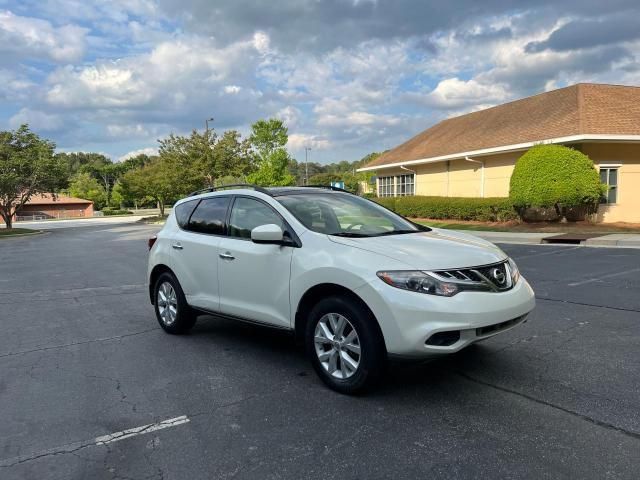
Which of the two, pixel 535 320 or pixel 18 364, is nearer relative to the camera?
pixel 18 364

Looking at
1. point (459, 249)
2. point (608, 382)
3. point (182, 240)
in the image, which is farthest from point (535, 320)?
point (182, 240)

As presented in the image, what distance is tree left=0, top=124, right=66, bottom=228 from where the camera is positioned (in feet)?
110

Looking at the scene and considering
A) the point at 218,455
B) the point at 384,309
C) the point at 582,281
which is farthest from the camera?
the point at 582,281

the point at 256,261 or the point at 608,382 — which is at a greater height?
the point at 256,261

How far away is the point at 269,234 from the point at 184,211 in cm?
216

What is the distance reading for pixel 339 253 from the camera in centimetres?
408

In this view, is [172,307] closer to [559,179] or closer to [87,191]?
[559,179]

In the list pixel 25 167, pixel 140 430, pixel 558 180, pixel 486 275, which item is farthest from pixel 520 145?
pixel 25 167

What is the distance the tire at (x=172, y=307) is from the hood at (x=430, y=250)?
7.89ft

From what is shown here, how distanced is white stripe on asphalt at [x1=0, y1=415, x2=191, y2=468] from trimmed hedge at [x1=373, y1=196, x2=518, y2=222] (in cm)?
1685

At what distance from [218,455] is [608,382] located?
3162 millimetres

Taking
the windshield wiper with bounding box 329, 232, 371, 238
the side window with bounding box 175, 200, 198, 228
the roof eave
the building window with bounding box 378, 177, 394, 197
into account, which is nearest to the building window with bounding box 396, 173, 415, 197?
the building window with bounding box 378, 177, 394, 197

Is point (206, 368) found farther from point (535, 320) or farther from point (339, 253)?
point (535, 320)

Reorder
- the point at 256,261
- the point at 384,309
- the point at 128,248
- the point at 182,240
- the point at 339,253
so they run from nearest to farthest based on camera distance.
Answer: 1. the point at 384,309
2. the point at 339,253
3. the point at 256,261
4. the point at 182,240
5. the point at 128,248
